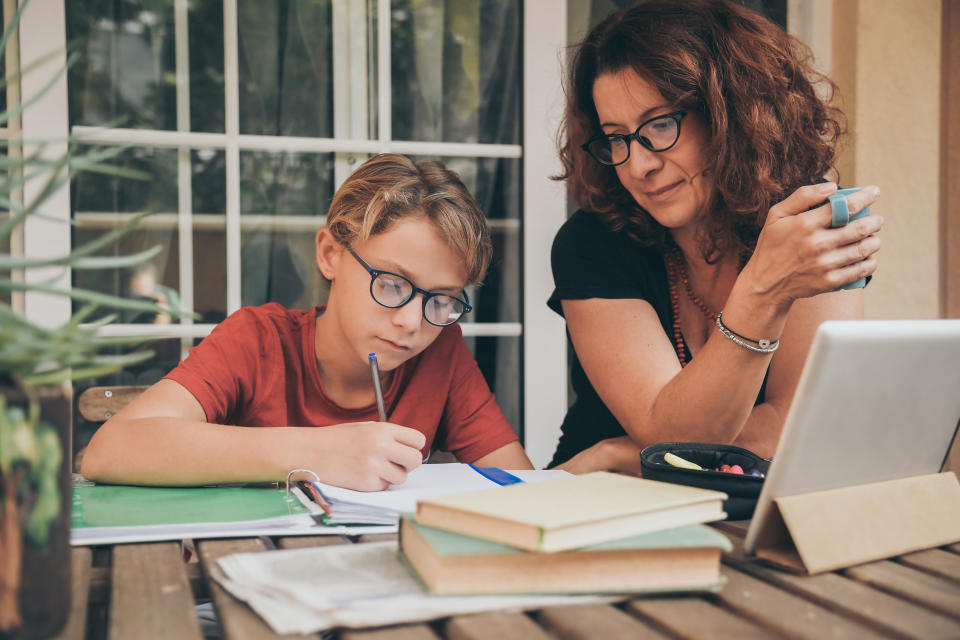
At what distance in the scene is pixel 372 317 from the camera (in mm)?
1370

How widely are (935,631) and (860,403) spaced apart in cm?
21

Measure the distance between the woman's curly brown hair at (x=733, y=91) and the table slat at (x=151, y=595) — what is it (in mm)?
1077

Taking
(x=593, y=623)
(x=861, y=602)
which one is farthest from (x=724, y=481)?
(x=593, y=623)

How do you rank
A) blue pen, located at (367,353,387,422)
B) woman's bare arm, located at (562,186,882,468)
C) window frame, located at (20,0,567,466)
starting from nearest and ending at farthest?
1. woman's bare arm, located at (562,186,882,468)
2. blue pen, located at (367,353,387,422)
3. window frame, located at (20,0,567,466)

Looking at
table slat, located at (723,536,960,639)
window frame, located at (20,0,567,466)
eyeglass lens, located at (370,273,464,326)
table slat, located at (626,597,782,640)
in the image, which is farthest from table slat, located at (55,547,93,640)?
window frame, located at (20,0,567,466)

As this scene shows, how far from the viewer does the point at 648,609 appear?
62 cm

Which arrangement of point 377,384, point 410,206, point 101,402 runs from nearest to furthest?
1. point 377,384
2. point 410,206
3. point 101,402

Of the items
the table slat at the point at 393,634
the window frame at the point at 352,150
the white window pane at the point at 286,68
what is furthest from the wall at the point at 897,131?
the table slat at the point at 393,634

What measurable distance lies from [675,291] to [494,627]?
115 cm

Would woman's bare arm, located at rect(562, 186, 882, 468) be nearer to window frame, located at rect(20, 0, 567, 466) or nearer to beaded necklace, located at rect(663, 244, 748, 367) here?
beaded necklace, located at rect(663, 244, 748, 367)

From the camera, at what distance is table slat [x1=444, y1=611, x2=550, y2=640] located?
557mm

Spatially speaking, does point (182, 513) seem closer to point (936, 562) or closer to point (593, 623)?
point (593, 623)

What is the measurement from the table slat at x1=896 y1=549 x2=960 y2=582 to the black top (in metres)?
0.76

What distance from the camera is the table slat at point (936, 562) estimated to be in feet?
2.37
